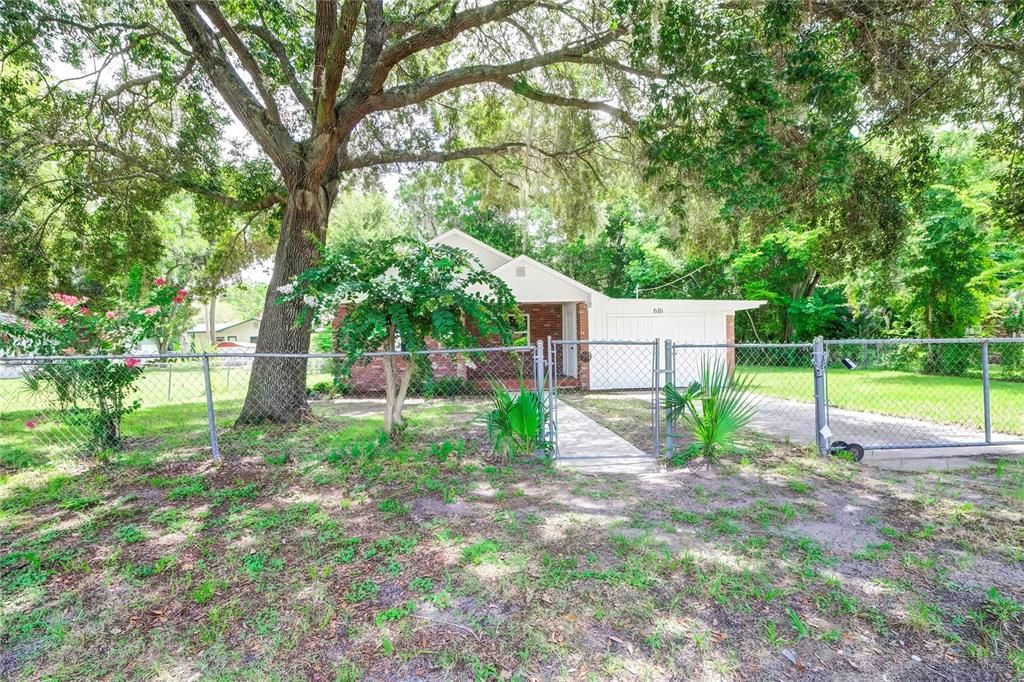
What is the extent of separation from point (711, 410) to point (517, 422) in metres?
2.12

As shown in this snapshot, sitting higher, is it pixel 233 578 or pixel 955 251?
pixel 955 251

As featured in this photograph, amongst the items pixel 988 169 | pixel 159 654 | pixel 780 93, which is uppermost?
pixel 988 169

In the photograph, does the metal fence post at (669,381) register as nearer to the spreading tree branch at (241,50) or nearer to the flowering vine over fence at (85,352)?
the flowering vine over fence at (85,352)

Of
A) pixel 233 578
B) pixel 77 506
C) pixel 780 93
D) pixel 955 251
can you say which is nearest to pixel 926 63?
pixel 780 93

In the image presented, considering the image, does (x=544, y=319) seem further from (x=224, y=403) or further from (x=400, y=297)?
(x=400, y=297)

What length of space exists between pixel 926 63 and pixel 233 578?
352 inches

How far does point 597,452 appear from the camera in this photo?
245 inches

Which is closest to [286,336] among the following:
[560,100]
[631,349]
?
[560,100]

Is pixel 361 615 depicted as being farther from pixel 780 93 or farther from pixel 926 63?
pixel 926 63

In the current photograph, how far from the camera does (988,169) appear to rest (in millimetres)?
13461

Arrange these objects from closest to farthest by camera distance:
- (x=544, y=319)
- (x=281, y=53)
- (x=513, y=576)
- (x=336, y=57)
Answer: (x=513, y=576), (x=336, y=57), (x=281, y=53), (x=544, y=319)

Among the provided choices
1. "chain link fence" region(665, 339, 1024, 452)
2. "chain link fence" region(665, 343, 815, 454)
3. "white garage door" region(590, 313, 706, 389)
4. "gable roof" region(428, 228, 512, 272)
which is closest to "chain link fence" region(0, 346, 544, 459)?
"chain link fence" region(665, 343, 815, 454)

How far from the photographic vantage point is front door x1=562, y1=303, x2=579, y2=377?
14.5 metres

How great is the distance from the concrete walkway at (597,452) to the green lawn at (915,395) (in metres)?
1.58
